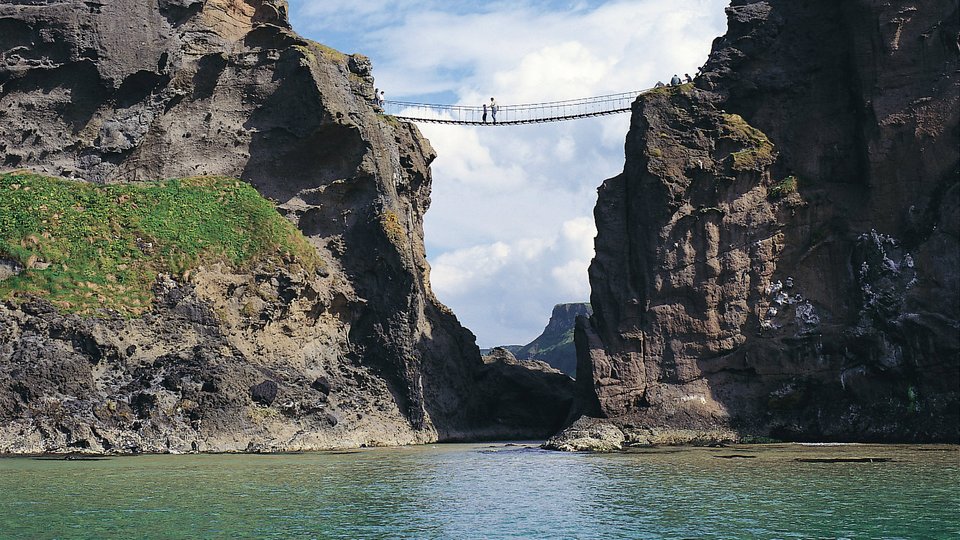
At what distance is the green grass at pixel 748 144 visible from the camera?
67.3 m

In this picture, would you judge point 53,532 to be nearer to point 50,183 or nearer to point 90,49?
point 50,183

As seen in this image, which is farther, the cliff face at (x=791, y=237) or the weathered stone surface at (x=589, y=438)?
the cliff face at (x=791, y=237)

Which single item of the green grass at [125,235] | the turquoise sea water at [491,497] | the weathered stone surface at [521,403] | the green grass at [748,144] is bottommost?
the turquoise sea water at [491,497]

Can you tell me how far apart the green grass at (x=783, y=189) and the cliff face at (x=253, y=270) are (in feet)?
82.0

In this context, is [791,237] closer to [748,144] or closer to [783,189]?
[783,189]

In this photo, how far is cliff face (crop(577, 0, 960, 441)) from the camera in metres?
61.2

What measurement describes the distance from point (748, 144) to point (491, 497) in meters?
41.7

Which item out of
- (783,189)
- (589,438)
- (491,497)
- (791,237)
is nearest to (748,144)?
(783,189)

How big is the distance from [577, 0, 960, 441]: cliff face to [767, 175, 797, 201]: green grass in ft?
0.42

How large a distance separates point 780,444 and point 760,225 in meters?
15.2

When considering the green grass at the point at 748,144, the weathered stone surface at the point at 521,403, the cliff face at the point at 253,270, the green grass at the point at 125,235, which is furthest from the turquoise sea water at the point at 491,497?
the weathered stone surface at the point at 521,403

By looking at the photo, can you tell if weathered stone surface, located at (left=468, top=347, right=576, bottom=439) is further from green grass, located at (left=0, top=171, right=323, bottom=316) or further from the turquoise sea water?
the turquoise sea water

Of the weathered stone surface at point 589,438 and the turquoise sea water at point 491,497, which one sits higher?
the weathered stone surface at point 589,438

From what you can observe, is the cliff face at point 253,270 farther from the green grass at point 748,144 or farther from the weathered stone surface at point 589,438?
the green grass at point 748,144
